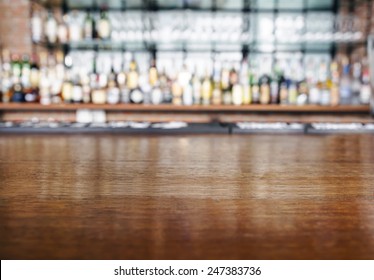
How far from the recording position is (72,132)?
61.8 inches

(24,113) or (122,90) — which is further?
(24,113)

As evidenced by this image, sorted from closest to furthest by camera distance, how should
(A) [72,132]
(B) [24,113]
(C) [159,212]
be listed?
(C) [159,212] < (A) [72,132] < (B) [24,113]

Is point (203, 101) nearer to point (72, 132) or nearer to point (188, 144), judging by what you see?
point (72, 132)

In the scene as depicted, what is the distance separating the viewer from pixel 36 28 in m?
2.84

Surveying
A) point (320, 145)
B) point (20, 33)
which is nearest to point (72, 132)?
point (320, 145)

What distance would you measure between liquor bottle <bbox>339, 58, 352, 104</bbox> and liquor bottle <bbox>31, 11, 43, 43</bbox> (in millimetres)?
1723

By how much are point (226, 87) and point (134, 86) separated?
0.51 metres

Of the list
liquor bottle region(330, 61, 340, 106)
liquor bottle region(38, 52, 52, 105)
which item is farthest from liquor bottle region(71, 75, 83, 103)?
liquor bottle region(330, 61, 340, 106)

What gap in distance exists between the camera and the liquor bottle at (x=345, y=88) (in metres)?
2.69

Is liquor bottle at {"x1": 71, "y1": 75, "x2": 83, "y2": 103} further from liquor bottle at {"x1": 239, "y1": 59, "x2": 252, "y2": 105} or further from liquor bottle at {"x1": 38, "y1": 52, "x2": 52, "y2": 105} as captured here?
liquor bottle at {"x1": 239, "y1": 59, "x2": 252, "y2": 105}

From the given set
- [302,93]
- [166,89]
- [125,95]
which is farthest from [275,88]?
[125,95]

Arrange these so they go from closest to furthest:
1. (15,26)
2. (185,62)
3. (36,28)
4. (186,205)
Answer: (186,205) < (36,28) < (15,26) < (185,62)

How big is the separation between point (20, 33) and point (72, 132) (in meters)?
1.73

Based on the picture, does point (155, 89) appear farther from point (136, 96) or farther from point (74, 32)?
point (74, 32)
